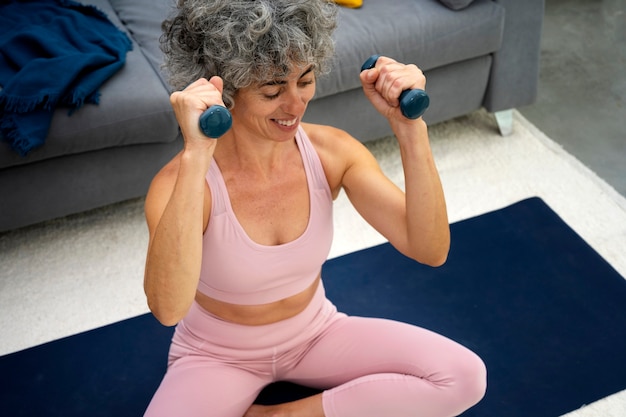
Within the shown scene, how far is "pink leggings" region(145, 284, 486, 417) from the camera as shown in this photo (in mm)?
1567

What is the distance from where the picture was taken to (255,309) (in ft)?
5.25

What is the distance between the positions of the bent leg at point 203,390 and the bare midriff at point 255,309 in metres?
0.10

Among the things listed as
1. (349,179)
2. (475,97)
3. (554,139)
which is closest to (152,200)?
(349,179)

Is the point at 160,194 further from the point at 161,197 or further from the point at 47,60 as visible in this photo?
the point at 47,60

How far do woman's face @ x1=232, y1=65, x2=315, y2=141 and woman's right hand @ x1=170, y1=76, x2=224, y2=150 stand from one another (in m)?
0.13

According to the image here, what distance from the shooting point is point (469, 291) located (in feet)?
7.03

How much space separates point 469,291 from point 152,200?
3.34 ft

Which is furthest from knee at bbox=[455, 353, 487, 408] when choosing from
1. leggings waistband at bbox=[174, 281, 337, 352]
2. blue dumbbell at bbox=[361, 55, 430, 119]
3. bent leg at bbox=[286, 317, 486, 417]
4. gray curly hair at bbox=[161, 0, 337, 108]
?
gray curly hair at bbox=[161, 0, 337, 108]

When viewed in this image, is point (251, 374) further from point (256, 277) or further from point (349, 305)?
point (349, 305)

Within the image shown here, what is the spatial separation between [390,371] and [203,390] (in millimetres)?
381

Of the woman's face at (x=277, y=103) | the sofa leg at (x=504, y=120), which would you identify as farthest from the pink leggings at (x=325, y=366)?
the sofa leg at (x=504, y=120)

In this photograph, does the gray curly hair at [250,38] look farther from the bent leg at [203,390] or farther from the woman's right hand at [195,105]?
the bent leg at [203,390]

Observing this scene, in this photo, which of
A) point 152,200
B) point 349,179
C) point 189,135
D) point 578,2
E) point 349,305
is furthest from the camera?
point 578,2

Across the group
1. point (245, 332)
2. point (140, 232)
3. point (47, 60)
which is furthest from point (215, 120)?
point (140, 232)
